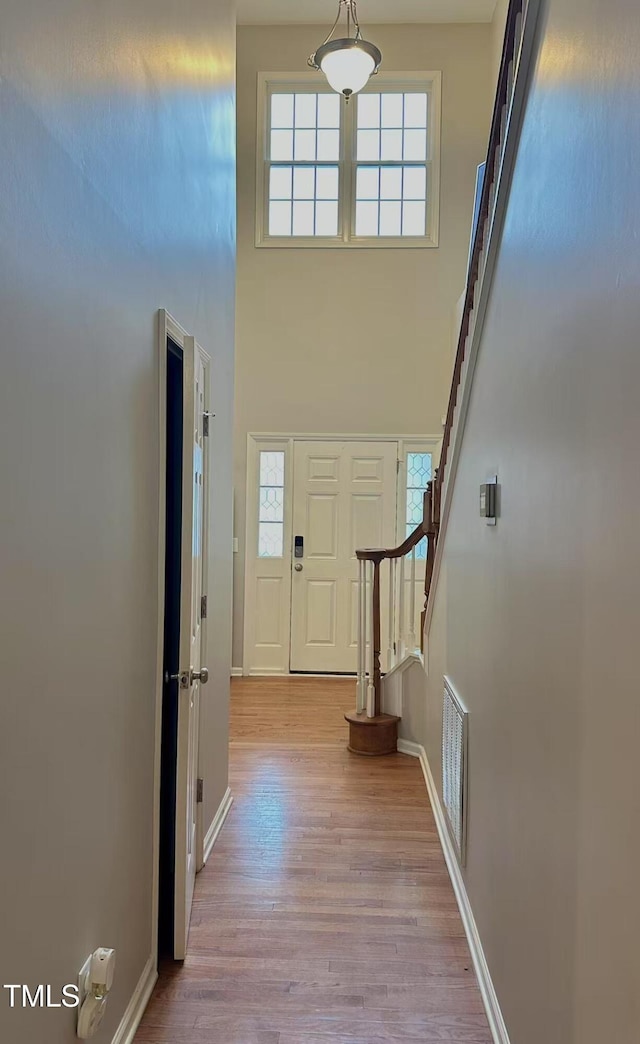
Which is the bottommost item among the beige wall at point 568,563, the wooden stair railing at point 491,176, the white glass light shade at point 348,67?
the beige wall at point 568,563

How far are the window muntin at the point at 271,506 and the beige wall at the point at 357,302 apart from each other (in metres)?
0.19

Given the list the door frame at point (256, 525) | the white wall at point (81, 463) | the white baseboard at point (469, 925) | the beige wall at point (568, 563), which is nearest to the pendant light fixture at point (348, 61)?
the white wall at point (81, 463)

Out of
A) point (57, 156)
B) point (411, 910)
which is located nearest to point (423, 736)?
point (411, 910)

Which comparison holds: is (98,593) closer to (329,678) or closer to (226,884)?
(226,884)

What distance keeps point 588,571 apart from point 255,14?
21.9ft

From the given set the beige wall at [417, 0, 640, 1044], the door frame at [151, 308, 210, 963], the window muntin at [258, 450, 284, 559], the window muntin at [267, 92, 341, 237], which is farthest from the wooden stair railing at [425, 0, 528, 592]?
the window muntin at [267, 92, 341, 237]

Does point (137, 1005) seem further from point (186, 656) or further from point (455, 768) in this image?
point (455, 768)

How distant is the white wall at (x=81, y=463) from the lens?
1.24 meters

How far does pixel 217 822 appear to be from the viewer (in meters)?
3.30

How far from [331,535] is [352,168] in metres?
3.23

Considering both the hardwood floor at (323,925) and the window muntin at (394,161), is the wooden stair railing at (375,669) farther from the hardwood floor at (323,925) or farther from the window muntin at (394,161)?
the window muntin at (394,161)

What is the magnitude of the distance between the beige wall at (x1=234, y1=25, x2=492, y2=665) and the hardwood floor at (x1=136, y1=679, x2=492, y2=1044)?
286cm

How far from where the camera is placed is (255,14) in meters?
6.19

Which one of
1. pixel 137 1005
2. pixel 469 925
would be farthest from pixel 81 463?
pixel 469 925
